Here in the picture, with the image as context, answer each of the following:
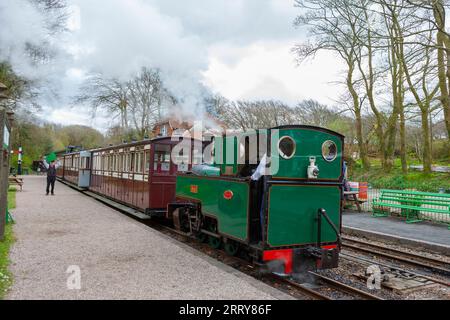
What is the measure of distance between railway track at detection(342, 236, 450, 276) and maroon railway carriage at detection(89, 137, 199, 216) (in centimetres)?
449

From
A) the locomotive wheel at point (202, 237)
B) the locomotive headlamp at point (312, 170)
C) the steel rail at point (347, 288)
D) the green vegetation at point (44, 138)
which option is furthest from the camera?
the green vegetation at point (44, 138)

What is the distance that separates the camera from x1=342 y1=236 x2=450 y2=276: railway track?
6433mm

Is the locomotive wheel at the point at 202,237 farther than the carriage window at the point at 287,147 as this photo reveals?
Yes

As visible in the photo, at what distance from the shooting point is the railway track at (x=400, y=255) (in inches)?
253

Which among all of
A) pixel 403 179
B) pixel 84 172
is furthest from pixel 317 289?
pixel 84 172

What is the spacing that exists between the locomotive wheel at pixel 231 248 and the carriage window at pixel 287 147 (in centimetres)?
198

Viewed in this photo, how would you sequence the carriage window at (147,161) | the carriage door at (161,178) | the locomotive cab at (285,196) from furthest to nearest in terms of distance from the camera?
the carriage window at (147,161)
the carriage door at (161,178)
the locomotive cab at (285,196)

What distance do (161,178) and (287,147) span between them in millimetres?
5447

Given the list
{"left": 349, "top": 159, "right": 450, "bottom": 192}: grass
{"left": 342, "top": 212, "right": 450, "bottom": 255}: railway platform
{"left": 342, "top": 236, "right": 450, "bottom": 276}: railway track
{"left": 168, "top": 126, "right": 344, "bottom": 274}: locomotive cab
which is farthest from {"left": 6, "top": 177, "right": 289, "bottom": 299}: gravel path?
{"left": 349, "top": 159, "right": 450, "bottom": 192}: grass

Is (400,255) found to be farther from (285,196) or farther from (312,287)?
(285,196)

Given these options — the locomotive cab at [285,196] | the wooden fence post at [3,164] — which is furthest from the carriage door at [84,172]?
the locomotive cab at [285,196]

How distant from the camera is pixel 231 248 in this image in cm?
645

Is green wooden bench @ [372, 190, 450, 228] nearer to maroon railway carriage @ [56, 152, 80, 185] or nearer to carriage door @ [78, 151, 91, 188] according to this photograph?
carriage door @ [78, 151, 91, 188]

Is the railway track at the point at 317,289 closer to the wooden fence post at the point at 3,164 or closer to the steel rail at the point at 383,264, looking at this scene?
the steel rail at the point at 383,264
